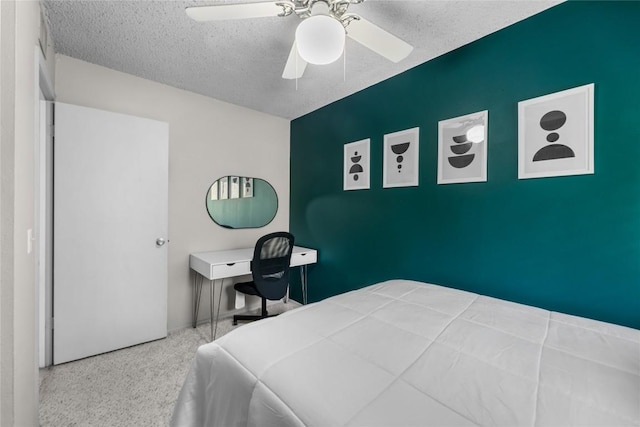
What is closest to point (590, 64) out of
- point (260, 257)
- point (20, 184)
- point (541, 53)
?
point (541, 53)

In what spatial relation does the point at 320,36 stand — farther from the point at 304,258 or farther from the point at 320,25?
the point at 304,258

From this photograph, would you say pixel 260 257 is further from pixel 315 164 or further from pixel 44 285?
pixel 44 285

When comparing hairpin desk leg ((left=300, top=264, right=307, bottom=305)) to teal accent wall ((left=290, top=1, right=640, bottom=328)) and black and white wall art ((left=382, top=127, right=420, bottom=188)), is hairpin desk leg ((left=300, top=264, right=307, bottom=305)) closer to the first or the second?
teal accent wall ((left=290, top=1, right=640, bottom=328))

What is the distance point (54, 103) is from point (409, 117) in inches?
110

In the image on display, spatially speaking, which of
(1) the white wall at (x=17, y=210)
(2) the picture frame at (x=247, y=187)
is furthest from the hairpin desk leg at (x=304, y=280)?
(1) the white wall at (x=17, y=210)

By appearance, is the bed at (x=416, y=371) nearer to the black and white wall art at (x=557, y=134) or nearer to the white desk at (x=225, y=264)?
the black and white wall art at (x=557, y=134)

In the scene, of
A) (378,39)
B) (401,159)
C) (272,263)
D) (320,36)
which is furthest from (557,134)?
(272,263)

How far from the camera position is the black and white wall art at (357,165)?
262cm

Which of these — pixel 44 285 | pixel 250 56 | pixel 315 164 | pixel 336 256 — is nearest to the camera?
pixel 44 285

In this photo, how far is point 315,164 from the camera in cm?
320

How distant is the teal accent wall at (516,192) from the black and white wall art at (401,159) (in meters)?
0.06

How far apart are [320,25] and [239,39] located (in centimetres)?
103

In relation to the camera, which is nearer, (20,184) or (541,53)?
(20,184)

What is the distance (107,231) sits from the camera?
217cm
